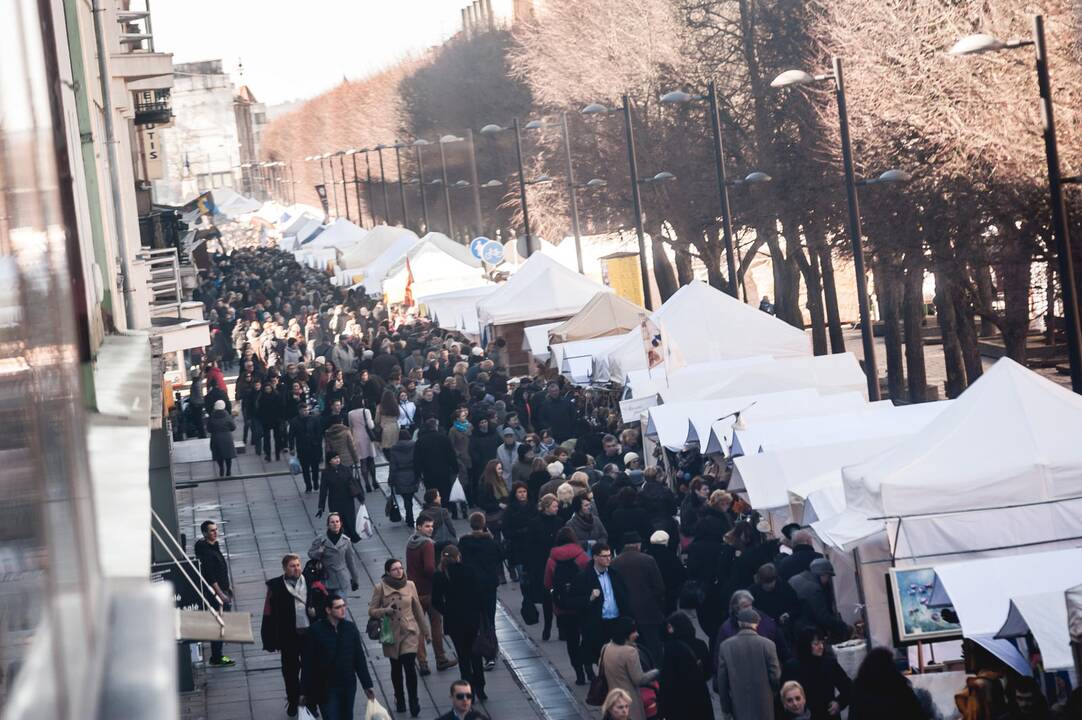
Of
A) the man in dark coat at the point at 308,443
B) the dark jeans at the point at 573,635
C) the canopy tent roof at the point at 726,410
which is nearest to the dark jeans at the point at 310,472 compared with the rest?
the man in dark coat at the point at 308,443

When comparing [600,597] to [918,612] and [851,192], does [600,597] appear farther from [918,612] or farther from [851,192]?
[851,192]

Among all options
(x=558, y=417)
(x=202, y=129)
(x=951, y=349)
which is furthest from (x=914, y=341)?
(x=202, y=129)

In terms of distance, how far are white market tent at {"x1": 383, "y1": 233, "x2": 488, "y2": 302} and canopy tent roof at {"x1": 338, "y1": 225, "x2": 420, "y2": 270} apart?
1075cm

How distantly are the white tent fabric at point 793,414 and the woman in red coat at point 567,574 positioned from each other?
3.84 m

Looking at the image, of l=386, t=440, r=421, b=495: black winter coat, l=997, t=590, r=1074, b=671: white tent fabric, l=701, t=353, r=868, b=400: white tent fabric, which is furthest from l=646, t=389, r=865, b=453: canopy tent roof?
l=997, t=590, r=1074, b=671: white tent fabric

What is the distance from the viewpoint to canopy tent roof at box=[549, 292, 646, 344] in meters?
28.6

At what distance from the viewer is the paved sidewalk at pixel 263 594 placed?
13.8 metres

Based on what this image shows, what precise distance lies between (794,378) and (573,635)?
289 inches

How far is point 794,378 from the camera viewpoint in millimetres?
20203

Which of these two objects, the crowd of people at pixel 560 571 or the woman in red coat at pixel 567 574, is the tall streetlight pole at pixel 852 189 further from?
the woman in red coat at pixel 567 574

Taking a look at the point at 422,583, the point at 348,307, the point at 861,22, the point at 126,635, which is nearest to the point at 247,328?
the point at 348,307

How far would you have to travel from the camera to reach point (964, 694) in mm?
9523

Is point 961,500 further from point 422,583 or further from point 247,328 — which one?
point 247,328

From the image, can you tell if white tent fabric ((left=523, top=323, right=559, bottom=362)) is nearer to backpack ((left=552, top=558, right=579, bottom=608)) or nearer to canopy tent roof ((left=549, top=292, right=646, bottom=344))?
canopy tent roof ((left=549, top=292, right=646, bottom=344))
